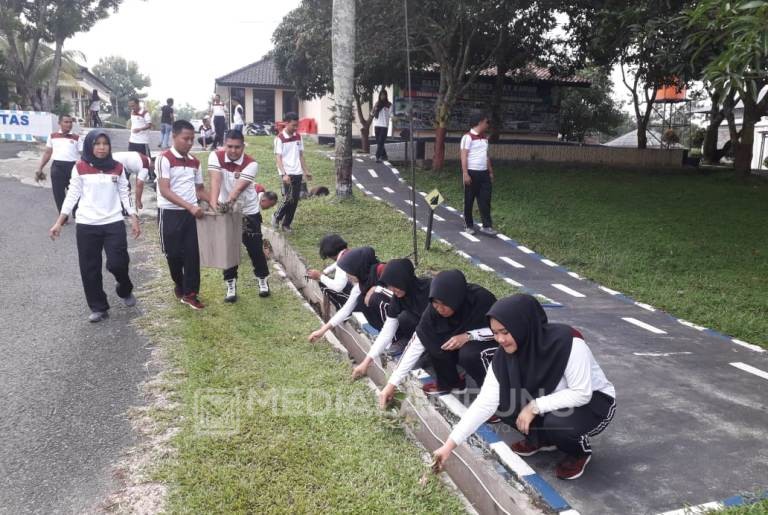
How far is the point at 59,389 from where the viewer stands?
4.48 m

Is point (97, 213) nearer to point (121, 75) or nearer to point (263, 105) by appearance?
point (263, 105)

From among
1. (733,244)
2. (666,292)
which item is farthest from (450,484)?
(733,244)

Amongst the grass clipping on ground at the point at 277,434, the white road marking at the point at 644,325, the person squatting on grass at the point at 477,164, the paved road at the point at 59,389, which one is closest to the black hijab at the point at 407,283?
the grass clipping on ground at the point at 277,434

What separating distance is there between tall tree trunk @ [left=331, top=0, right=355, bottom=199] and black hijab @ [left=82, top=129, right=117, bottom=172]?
18.3 ft

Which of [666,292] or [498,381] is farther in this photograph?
[666,292]

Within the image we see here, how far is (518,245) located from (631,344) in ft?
13.6

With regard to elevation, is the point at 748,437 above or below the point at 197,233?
below

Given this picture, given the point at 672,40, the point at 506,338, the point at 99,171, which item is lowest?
the point at 506,338

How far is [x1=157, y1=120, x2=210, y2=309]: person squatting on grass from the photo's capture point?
5949 mm

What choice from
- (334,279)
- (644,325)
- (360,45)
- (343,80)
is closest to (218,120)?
(360,45)

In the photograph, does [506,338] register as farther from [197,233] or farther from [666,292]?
[666,292]

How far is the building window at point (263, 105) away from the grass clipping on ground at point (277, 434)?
1228 inches

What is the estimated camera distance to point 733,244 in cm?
1006

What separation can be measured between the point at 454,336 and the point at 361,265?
151 cm
